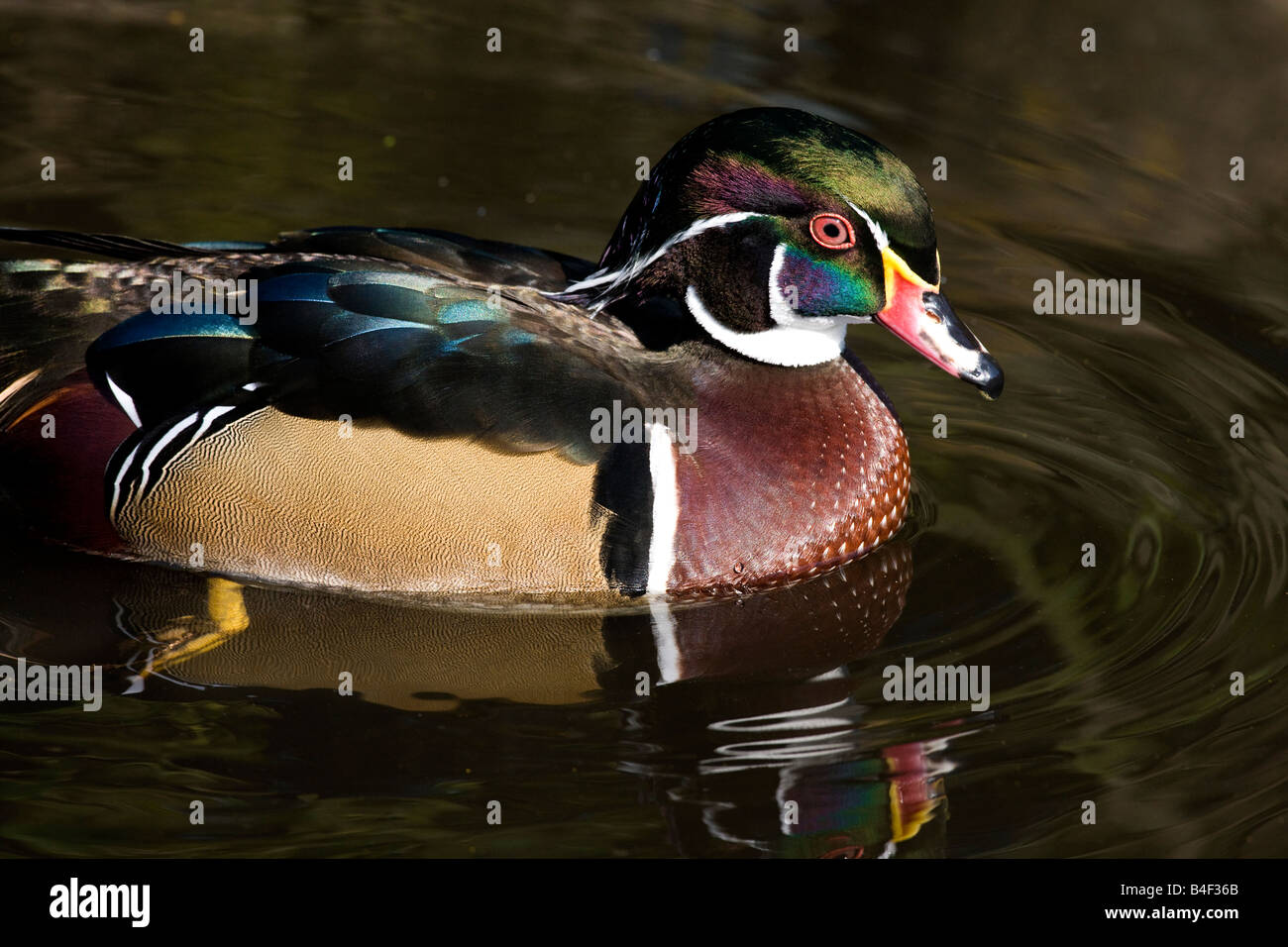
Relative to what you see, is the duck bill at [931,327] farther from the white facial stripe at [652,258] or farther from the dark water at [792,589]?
the dark water at [792,589]

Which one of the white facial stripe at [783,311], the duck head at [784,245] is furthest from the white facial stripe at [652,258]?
the white facial stripe at [783,311]

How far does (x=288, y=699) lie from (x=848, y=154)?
8.29 feet

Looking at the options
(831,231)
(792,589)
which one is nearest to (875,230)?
(831,231)

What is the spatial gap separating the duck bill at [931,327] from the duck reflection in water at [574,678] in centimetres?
80

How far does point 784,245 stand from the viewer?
235 inches

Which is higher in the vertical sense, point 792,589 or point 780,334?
point 780,334

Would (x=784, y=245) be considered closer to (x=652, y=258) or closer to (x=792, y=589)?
(x=652, y=258)

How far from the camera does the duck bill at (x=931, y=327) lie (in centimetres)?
600

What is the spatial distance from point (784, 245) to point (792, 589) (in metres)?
1.23

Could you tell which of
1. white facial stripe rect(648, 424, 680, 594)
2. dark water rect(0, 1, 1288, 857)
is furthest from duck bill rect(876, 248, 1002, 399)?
white facial stripe rect(648, 424, 680, 594)

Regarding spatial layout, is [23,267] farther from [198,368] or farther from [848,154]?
[848,154]
